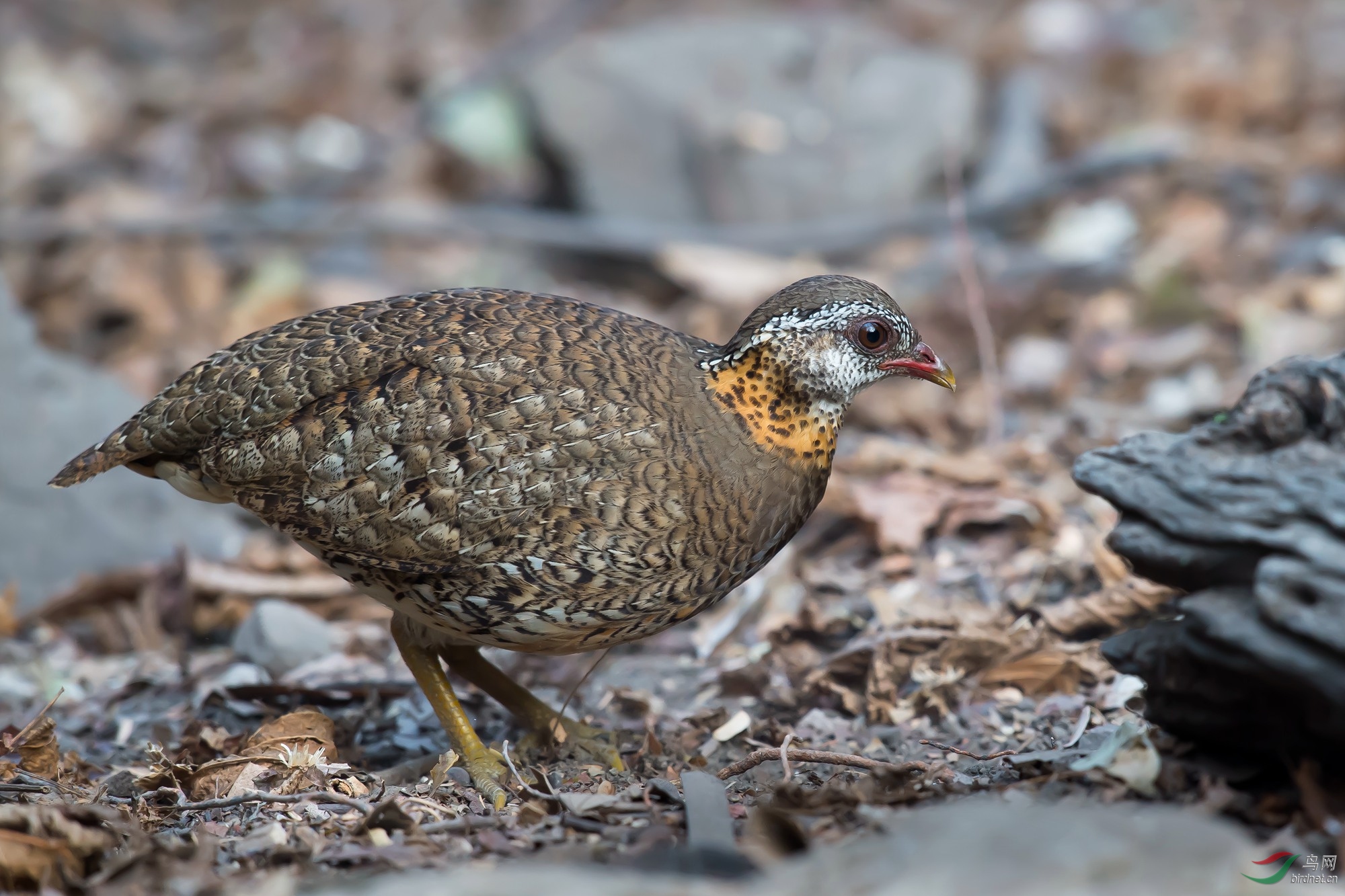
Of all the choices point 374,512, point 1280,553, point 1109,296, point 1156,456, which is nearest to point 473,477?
point 374,512

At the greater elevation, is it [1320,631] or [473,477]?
[473,477]

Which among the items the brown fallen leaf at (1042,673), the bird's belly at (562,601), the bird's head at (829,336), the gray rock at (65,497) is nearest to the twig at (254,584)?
the gray rock at (65,497)

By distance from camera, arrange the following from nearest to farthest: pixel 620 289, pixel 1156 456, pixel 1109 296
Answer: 1. pixel 1156 456
2. pixel 1109 296
3. pixel 620 289

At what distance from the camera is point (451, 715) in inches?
192

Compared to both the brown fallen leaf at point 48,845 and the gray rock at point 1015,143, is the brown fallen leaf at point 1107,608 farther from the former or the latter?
the gray rock at point 1015,143

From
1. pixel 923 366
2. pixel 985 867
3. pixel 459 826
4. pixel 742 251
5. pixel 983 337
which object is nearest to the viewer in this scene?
pixel 985 867

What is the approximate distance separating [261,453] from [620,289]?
6.35m

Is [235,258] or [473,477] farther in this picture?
[235,258]

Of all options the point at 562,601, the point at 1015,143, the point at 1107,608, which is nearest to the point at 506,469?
the point at 562,601

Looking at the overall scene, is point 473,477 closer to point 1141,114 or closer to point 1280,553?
point 1280,553

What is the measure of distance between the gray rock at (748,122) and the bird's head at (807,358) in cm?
657

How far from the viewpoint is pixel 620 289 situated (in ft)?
35.2

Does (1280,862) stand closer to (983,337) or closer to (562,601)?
(562,601)

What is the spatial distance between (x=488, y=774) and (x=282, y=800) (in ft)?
2.91
